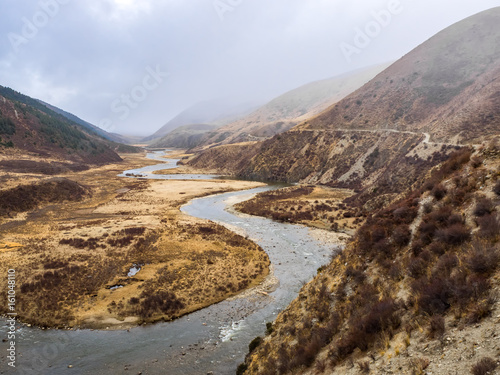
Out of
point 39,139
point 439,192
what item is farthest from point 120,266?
point 39,139

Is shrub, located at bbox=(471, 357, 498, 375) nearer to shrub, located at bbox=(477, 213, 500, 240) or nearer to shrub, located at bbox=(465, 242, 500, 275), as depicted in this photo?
shrub, located at bbox=(465, 242, 500, 275)

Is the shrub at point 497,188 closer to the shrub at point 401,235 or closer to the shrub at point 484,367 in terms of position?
the shrub at point 401,235

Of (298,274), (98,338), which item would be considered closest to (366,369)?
(98,338)

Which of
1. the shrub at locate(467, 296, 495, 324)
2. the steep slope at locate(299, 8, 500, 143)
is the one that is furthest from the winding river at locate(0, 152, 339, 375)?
the steep slope at locate(299, 8, 500, 143)

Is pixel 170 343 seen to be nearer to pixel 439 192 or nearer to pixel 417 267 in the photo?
pixel 417 267

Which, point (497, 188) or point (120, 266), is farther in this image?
point (120, 266)

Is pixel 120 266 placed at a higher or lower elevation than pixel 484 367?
lower
